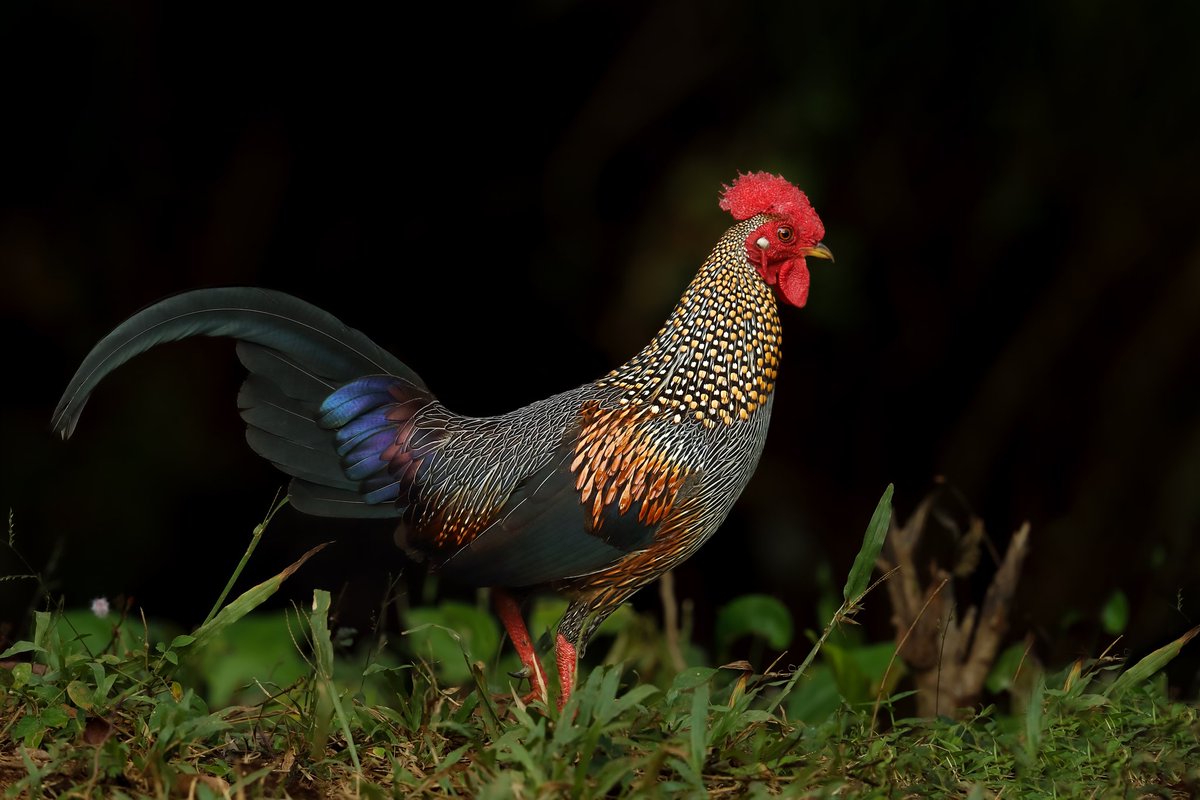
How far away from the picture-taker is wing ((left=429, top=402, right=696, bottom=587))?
3.55m

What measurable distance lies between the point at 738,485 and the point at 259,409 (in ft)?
4.43

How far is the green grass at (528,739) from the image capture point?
2.84 metres

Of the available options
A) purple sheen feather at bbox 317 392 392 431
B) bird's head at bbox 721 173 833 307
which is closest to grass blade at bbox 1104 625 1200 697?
bird's head at bbox 721 173 833 307

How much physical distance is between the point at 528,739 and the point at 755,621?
7.05ft

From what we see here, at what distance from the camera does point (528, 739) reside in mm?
2865

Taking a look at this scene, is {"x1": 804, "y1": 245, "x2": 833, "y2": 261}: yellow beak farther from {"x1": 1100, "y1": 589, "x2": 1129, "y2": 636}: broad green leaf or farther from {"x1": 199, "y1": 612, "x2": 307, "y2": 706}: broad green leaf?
{"x1": 199, "y1": 612, "x2": 307, "y2": 706}: broad green leaf

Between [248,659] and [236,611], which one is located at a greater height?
[236,611]

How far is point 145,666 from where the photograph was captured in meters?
3.29

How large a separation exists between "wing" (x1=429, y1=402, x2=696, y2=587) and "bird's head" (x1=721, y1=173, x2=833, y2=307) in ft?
1.86

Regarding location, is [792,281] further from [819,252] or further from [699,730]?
[699,730]

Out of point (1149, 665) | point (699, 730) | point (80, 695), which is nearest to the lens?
point (699, 730)

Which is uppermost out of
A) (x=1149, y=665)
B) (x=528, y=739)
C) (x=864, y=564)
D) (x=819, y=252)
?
(x=819, y=252)

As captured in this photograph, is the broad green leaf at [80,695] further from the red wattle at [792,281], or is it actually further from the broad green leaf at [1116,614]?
the broad green leaf at [1116,614]

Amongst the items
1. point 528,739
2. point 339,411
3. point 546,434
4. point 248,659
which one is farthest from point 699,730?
point 248,659
